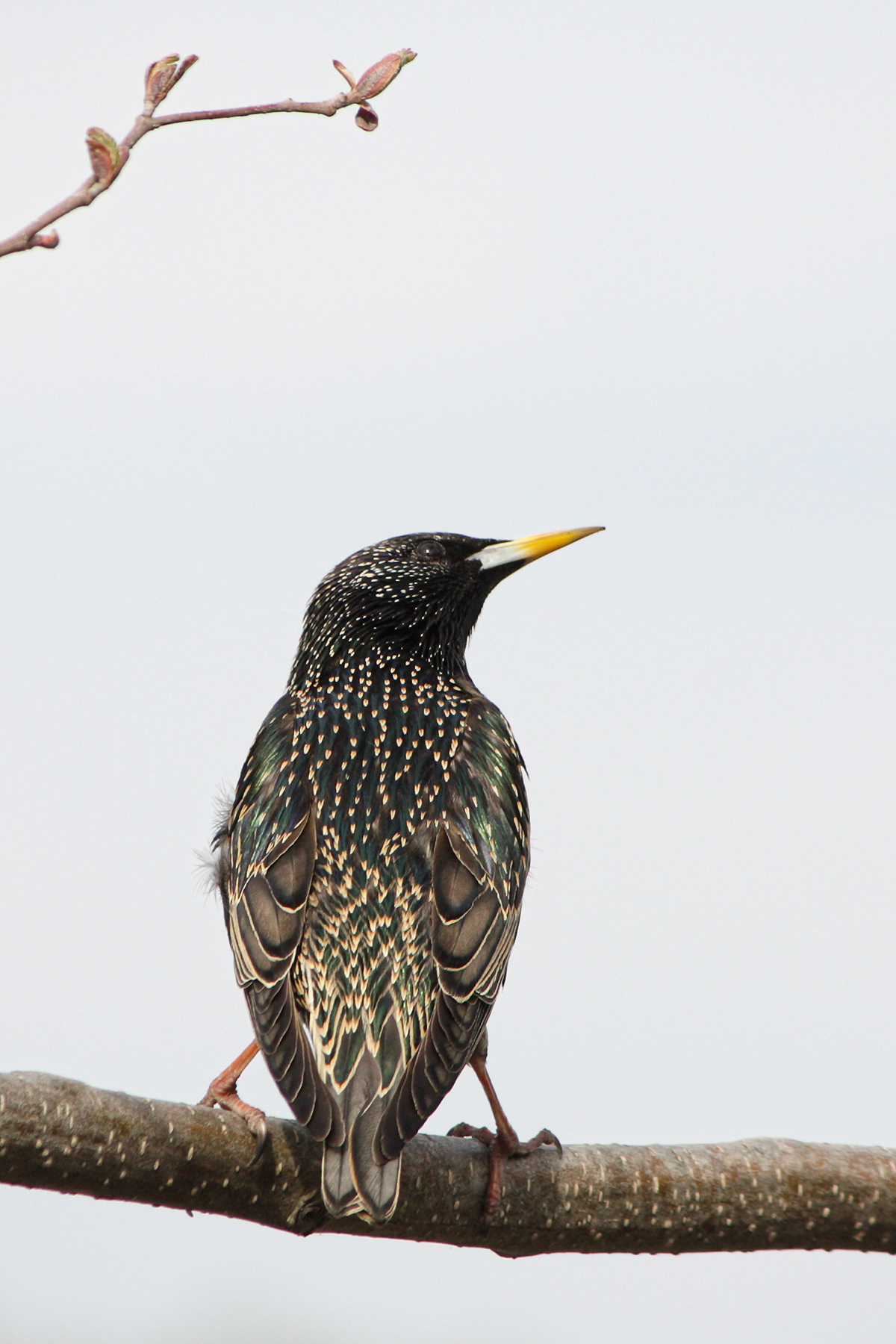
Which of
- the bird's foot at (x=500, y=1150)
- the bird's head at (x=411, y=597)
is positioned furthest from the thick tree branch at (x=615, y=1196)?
the bird's head at (x=411, y=597)

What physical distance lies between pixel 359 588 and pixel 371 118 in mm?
3522

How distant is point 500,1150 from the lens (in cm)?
386

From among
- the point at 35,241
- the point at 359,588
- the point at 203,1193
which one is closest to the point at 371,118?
the point at 35,241

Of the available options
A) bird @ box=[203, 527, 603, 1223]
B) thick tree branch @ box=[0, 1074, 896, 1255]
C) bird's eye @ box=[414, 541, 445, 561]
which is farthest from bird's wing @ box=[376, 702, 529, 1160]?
bird's eye @ box=[414, 541, 445, 561]

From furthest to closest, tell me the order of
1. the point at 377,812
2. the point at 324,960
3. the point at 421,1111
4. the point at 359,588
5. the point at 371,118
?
the point at 359,588 < the point at 377,812 < the point at 324,960 < the point at 421,1111 < the point at 371,118

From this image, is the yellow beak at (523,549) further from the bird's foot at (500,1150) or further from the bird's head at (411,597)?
the bird's foot at (500,1150)

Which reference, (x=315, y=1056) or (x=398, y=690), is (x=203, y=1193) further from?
(x=398, y=690)

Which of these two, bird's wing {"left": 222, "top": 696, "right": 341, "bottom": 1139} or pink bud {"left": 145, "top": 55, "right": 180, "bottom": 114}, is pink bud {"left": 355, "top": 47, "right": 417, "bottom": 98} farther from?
bird's wing {"left": 222, "top": 696, "right": 341, "bottom": 1139}

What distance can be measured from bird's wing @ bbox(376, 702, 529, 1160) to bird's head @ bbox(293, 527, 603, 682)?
0.67m

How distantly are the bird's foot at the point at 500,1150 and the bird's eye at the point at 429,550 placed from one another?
2610 millimetres

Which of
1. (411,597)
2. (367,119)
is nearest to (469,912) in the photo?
(411,597)

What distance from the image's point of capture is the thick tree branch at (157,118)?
6.32 ft

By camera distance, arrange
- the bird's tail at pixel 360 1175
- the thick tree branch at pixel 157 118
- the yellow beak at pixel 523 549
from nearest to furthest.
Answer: the thick tree branch at pixel 157 118
the bird's tail at pixel 360 1175
the yellow beak at pixel 523 549

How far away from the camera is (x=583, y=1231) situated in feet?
12.5
